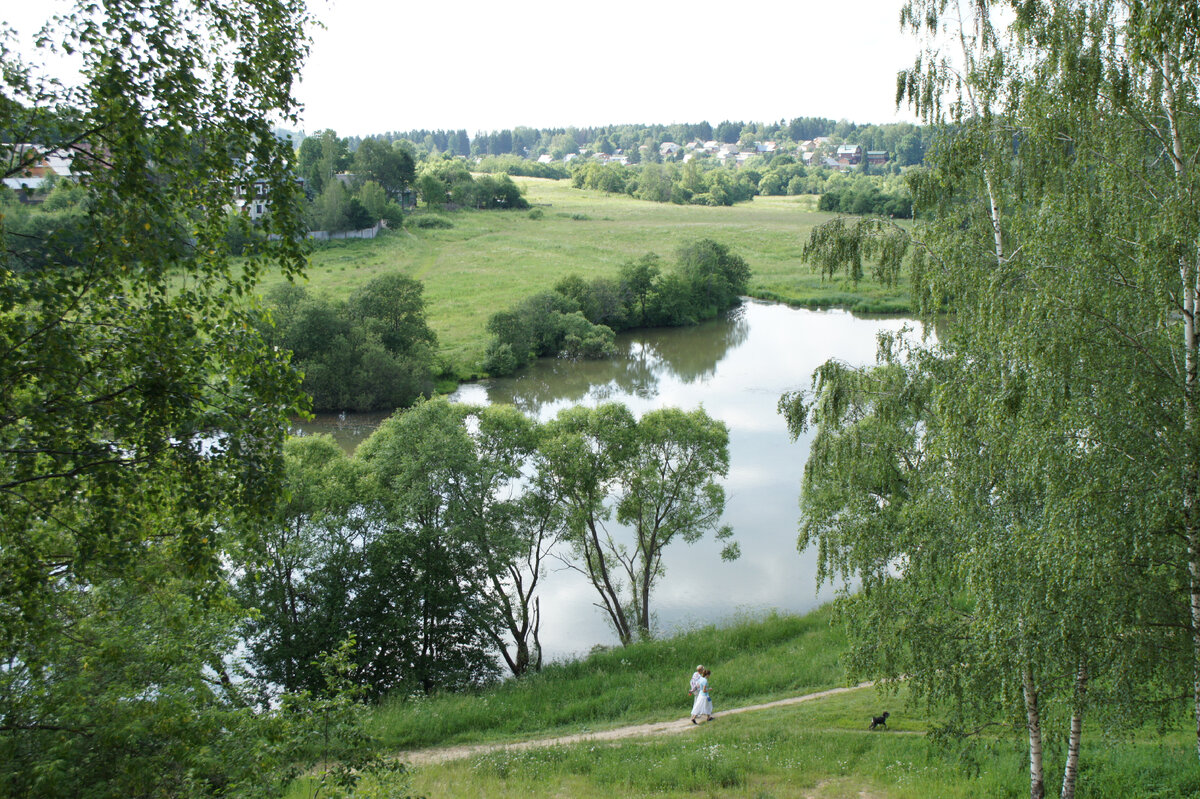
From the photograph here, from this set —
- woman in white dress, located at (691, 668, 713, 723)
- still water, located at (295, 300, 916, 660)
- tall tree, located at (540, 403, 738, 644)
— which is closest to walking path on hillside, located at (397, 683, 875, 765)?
woman in white dress, located at (691, 668, 713, 723)

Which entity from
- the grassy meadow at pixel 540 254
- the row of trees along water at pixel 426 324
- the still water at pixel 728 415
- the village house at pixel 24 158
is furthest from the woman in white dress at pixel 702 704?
the grassy meadow at pixel 540 254

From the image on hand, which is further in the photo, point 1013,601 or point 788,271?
point 788,271

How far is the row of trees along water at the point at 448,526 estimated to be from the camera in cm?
1841

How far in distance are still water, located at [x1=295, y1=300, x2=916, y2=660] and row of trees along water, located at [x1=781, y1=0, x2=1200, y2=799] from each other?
2844 millimetres

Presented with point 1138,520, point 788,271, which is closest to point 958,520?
point 1138,520

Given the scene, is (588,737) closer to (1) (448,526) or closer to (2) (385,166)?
(1) (448,526)

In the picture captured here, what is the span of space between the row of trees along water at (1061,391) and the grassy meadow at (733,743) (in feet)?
3.79

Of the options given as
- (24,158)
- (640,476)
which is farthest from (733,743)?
(24,158)

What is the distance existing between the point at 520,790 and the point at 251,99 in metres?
9.75

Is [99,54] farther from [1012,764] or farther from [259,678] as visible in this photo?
[259,678]

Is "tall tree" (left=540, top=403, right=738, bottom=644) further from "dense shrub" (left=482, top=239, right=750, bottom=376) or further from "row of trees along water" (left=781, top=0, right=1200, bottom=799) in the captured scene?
"dense shrub" (left=482, top=239, right=750, bottom=376)

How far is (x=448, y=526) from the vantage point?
1959 centimetres

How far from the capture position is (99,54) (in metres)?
5.30

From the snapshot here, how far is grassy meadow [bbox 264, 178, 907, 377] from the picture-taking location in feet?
195
